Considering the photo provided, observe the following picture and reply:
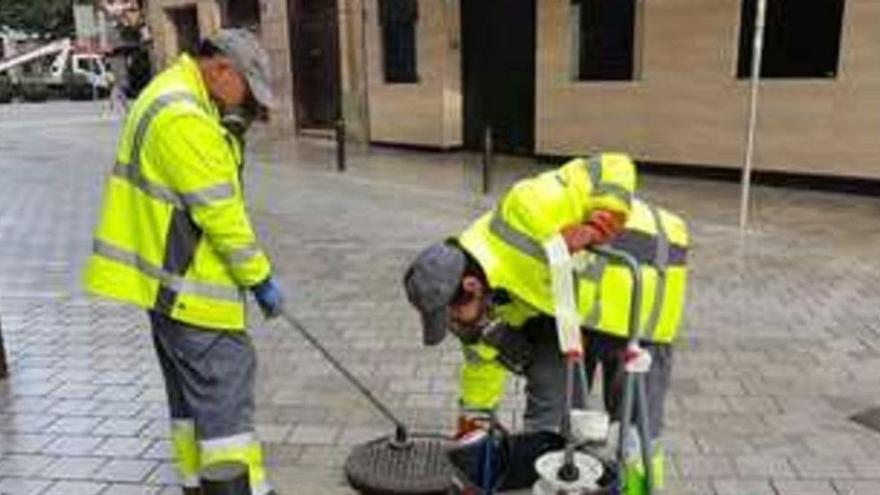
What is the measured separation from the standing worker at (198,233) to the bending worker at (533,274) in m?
0.83

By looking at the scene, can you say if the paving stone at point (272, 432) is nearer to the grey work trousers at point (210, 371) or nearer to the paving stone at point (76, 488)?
the paving stone at point (76, 488)

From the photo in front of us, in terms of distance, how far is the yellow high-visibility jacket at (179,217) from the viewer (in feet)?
10.9

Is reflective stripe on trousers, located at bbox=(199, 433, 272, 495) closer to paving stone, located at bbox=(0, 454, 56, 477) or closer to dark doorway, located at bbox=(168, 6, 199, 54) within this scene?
paving stone, located at bbox=(0, 454, 56, 477)

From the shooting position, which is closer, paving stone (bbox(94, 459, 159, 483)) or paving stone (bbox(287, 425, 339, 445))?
paving stone (bbox(94, 459, 159, 483))

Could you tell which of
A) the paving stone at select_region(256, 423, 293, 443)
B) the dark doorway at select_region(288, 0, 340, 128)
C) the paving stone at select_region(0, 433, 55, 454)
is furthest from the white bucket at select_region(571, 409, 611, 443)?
the dark doorway at select_region(288, 0, 340, 128)

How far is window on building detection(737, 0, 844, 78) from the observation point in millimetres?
10969

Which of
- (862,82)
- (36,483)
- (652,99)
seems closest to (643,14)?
(652,99)

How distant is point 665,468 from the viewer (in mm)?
4332

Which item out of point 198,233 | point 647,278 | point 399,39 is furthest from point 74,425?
point 399,39

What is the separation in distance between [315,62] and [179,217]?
16.3 metres

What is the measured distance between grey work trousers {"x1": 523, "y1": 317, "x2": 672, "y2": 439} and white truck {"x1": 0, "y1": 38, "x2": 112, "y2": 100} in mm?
37598

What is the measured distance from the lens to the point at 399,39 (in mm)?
16500

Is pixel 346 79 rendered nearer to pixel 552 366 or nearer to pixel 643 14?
pixel 643 14

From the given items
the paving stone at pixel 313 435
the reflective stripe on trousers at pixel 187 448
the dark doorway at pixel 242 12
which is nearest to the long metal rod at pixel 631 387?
the reflective stripe on trousers at pixel 187 448
